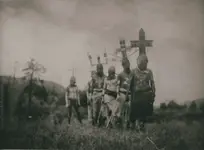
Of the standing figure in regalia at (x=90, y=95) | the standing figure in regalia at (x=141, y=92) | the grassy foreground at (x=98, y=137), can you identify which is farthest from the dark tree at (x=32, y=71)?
the standing figure in regalia at (x=141, y=92)

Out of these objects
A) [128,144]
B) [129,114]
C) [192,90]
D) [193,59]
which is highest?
[193,59]

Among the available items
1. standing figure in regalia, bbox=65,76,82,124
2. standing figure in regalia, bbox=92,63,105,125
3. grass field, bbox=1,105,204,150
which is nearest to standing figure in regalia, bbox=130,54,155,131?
grass field, bbox=1,105,204,150

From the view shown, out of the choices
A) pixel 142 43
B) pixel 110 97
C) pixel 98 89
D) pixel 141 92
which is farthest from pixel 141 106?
pixel 142 43

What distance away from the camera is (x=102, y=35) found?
10.9 feet

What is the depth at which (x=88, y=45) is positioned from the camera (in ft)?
11.0

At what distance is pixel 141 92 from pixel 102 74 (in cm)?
36

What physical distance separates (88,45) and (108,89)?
417mm

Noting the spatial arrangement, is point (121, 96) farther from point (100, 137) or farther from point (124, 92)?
point (100, 137)

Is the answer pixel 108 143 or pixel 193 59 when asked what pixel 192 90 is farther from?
pixel 108 143

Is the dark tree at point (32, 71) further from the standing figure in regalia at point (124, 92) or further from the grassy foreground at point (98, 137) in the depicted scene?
the standing figure in regalia at point (124, 92)

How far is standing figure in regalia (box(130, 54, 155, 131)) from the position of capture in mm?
3240

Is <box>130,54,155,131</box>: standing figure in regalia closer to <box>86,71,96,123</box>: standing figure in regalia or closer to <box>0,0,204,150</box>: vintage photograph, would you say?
<box>0,0,204,150</box>: vintage photograph

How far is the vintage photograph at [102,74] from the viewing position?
10.6ft

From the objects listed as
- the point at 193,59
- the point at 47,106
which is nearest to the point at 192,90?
the point at 193,59
